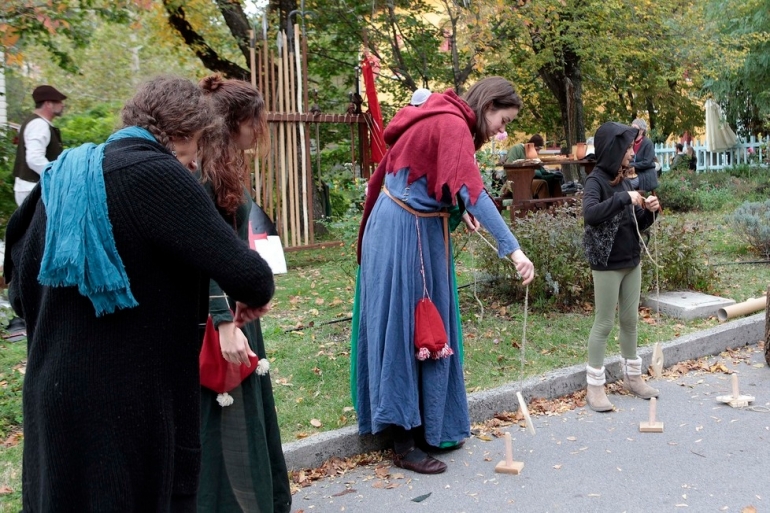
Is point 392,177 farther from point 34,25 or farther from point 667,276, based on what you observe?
point 34,25

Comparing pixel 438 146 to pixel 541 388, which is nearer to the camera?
pixel 438 146

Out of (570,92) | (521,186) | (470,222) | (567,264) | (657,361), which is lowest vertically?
(657,361)

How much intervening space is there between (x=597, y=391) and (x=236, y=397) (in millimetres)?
3019

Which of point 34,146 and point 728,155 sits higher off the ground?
point 728,155

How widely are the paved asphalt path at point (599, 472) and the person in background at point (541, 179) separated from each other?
9.39m

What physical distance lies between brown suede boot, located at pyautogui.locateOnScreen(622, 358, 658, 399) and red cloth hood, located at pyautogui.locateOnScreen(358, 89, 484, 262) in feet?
7.13

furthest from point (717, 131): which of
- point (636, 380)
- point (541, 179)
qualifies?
point (636, 380)

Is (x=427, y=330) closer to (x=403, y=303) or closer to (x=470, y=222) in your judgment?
(x=403, y=303)

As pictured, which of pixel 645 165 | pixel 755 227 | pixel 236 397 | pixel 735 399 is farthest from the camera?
pixel 645 165

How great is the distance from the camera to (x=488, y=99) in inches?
169

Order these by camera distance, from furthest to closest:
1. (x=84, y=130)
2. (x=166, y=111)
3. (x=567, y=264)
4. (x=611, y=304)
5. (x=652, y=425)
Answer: (x=84, y=130) < (x=567, y=264) < (x=611, y=304) < (x=652, y=425) < (x=166, y=111)

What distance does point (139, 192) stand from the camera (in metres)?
2.03

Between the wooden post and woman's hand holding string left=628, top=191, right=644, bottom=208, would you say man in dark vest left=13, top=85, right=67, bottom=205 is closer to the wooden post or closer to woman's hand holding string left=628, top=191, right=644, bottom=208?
woman's hand holding string left=628, top=191, right=644, bottom=208

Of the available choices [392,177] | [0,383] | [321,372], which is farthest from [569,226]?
[0,383]
